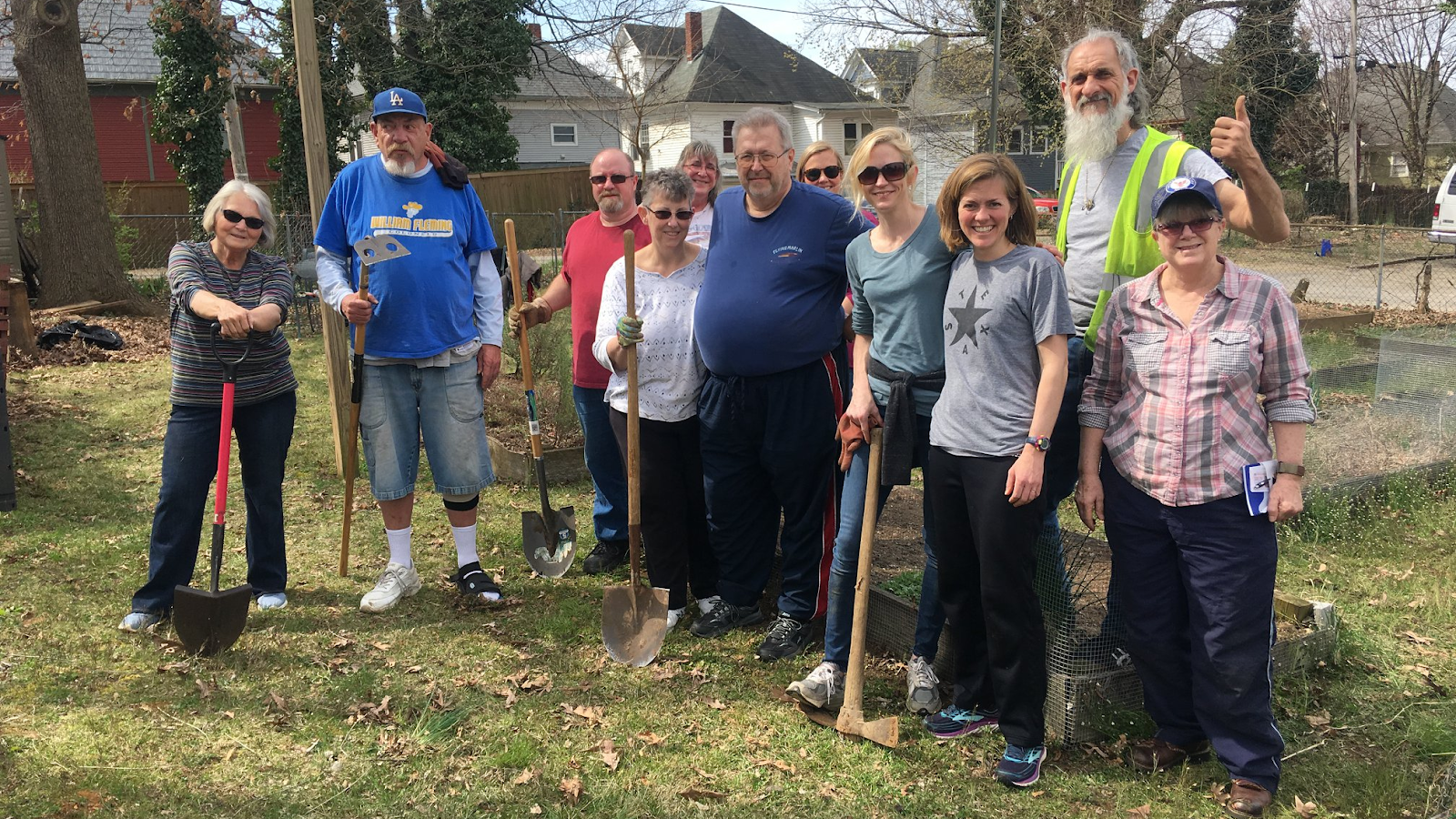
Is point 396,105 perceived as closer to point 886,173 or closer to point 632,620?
point 886,173

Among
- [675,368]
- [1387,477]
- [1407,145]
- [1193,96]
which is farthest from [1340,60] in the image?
[675,368]

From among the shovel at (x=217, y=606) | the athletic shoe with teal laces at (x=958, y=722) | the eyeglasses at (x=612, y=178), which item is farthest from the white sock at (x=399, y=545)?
the athletic shoe with teal laces at (x=958, y=722)

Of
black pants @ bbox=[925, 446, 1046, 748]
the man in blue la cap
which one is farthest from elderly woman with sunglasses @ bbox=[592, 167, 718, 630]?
black pants @ bbox=[925, 446, 1046, 748]

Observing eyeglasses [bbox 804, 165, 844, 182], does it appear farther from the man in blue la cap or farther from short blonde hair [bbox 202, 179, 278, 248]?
short blonde hair [bbox 202, 179, 278, 248]

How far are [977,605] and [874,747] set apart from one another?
0.61 metres

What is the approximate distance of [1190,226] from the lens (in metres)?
2.99

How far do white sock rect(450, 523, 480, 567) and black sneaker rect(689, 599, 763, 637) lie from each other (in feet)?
3.74

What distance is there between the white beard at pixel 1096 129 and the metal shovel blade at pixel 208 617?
356cm


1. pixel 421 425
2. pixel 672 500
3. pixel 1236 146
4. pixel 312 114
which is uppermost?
pixel 312 114

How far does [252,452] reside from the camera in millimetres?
4527

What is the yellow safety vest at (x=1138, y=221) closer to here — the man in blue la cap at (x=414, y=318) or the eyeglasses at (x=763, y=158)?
the eyeglasses at (x=763, y=158)

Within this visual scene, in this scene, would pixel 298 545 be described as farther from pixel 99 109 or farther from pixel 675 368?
pixel 99 109

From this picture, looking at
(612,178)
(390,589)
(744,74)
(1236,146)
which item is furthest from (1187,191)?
(744,74)

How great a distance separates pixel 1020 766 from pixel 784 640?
1.20 metres
